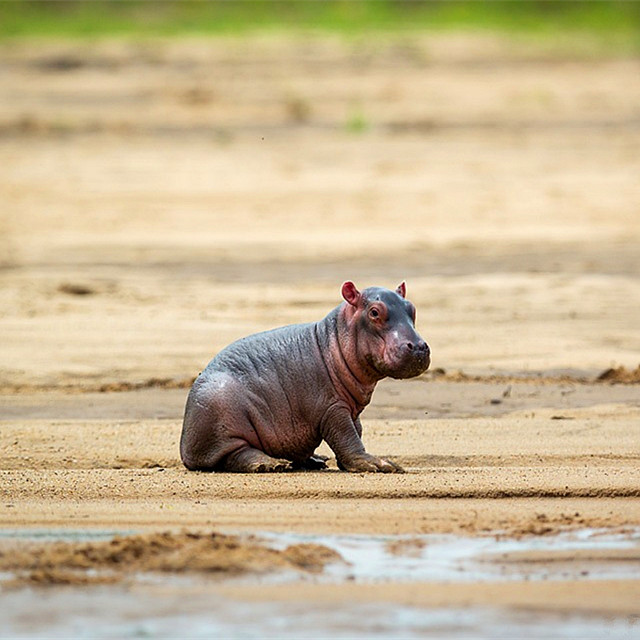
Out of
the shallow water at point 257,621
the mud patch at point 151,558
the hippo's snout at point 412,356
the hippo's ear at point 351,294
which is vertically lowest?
the shallow water at point 257,621

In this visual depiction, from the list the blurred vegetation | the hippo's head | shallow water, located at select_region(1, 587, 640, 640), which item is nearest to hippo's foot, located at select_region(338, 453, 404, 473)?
the hippo's head

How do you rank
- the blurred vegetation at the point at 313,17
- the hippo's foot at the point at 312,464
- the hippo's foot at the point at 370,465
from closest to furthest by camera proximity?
the hippo's foot at the point at 370,465 → the hippo's foot at the point at 312,464 → the blurred vegetation at the point at 313,17

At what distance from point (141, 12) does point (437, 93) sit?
1036 cm

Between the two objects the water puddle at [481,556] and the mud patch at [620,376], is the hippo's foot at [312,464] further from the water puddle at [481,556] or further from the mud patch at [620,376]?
the mud patch at [620,376]

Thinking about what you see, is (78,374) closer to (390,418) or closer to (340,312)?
(390,418)

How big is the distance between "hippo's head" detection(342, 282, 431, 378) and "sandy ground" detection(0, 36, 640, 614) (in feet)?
1.78

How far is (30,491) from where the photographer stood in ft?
24.4

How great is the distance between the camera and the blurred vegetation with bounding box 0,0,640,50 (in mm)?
32438

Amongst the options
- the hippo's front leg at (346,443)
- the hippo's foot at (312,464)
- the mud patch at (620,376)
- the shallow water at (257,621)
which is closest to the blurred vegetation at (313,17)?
the mud patch at (620,376)

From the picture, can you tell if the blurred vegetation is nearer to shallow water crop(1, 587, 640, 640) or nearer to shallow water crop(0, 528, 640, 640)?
shallow water crop(0, 528, 640, 640)

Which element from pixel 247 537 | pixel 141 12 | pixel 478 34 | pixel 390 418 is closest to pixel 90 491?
pixel 247 537

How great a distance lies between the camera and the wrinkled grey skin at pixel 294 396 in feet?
25.5

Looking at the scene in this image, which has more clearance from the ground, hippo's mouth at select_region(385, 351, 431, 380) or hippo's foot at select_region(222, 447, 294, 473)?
hippo's mouth at select_region(385, 351, 431, 380)

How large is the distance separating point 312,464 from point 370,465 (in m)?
0.43
